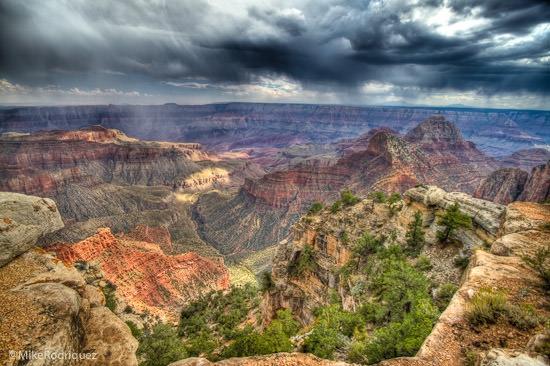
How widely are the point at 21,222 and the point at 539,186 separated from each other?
378ft

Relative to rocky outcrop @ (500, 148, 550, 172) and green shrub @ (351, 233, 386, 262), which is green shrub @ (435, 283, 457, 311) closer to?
green shrub @ (351, 233, 386, 262)

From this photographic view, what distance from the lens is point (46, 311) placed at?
30.7 feet

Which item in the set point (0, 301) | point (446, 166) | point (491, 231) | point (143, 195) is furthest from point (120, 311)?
point (446, 166)

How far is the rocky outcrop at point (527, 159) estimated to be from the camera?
6373 inches

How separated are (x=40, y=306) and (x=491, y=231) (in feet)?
107

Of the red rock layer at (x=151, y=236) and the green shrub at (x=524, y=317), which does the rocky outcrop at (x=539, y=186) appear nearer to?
the green shrub at (x=524, y=317)

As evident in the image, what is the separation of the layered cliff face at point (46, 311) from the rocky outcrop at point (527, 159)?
23862 cm

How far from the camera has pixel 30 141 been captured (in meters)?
154

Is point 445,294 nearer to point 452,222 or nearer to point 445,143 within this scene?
point 452,222

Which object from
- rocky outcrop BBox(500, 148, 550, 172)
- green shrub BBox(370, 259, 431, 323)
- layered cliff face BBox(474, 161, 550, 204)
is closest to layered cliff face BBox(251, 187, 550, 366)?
green shrub BBox(370, 259, 431, 323)

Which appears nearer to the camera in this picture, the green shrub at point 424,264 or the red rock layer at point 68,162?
the green shrub at point 424,264

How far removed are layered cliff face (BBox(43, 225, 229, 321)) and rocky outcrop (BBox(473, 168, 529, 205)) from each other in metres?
105

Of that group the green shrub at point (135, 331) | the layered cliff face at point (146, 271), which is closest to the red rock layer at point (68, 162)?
the layered cliff face at point (146, 271)

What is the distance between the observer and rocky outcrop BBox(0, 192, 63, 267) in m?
12.0
